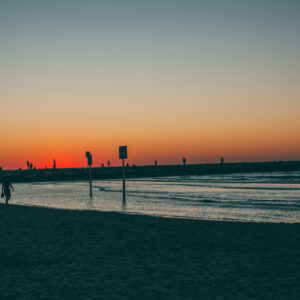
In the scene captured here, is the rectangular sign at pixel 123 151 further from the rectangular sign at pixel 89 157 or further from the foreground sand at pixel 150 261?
the foreground sand at pixel 150 261

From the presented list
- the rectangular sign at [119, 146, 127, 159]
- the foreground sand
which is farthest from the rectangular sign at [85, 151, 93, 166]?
the foreground sand

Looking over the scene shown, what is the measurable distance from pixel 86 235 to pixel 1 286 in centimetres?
539

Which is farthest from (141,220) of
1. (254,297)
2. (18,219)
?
(254,297)

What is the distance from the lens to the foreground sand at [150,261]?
6293mm

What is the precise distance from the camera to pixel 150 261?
840 cm

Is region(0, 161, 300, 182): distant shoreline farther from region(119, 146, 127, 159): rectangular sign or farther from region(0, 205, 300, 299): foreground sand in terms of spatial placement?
region(0, 205, 300, 299): foreground sand

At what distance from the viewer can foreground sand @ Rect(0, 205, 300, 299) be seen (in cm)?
629

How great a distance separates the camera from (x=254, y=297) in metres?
5.91

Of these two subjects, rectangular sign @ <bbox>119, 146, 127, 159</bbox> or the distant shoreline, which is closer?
rectangular sign @ <bbox>119, 146, 127, 159</bbox>

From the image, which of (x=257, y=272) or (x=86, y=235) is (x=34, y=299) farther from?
(x=86, y=235)

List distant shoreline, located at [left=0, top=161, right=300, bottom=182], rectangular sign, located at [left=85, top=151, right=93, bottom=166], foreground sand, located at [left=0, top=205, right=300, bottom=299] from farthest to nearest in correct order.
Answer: distant shoreline, located at [left=0, top=161, right=300, bottom=182] → rectangular sign, located at [left=85, top=151, right=93, bottom=166] → foreground sand, located at [left=0, top=205, right=300, bottom=299]

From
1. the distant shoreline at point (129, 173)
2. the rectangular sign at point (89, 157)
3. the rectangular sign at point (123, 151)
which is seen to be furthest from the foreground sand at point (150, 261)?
the distant shoreline at point (129, 173)

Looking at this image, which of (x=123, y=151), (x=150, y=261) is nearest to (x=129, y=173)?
(x=123, y=151)

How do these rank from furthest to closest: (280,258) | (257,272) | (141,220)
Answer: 1. (141,220)
2. (280,258)
3. (257,272)
